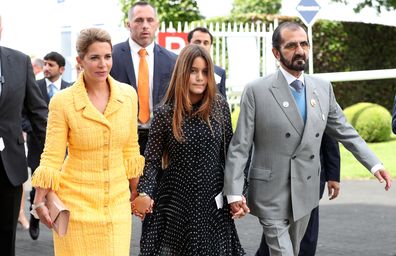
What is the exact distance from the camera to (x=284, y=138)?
19.4ft

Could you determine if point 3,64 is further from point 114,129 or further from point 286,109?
point 286,109

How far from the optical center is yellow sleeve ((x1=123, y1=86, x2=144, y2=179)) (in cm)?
546

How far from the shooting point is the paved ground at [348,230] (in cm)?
887

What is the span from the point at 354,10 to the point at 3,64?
1872 cm

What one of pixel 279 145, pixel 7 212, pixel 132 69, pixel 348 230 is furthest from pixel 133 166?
pixel 348 230

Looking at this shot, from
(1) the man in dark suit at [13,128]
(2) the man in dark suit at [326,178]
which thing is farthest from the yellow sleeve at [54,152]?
(2) the man in dark suit at [326,178]

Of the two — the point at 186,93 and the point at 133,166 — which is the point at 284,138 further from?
the point at 133,166

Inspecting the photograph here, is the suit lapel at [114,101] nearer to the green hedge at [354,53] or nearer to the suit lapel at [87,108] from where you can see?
the suit lapel at [87,108]

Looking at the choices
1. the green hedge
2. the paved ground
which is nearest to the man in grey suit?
the paved ground

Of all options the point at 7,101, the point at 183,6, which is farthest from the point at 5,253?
the point at 183,6

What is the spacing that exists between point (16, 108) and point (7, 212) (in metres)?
0.71

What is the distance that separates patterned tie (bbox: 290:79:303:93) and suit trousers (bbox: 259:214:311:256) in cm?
81

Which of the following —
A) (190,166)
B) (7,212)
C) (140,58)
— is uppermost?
(140,58)

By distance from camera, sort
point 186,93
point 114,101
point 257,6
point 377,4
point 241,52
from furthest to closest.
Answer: point 257,6 → point 377,4 → point 241,52 → point 186,93 → point 114,101
